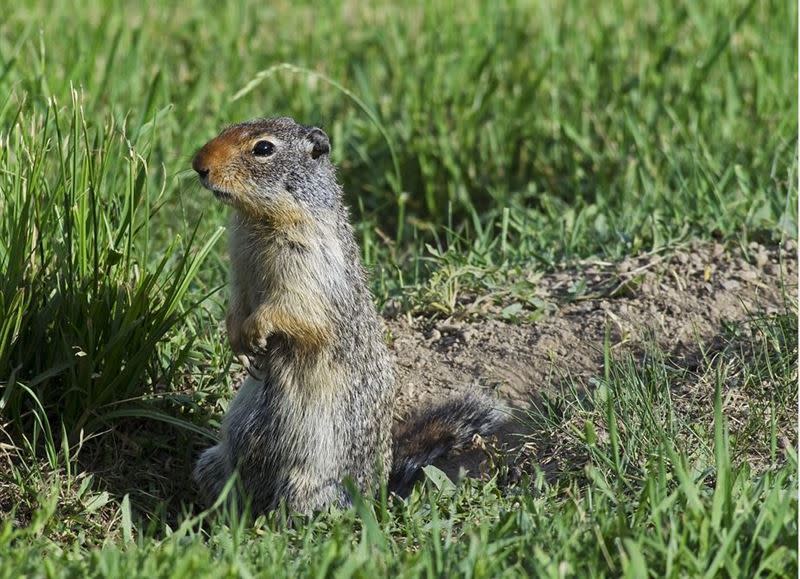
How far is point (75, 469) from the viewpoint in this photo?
421cm

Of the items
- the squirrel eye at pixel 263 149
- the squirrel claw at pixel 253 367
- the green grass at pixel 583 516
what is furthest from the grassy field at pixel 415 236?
the squirrel eye at pixel 263 149

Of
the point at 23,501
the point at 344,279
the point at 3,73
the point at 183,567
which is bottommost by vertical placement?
the point at 23,501

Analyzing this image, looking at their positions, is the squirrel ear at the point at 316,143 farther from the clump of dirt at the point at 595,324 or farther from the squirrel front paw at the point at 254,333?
the clump of dirt at the point at 595,324

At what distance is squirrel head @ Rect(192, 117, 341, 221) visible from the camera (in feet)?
12.8

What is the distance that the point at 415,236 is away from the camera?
586cm

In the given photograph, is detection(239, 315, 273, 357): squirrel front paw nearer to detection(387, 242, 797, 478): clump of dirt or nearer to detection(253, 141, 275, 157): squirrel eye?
detection(253, 141, 275, 157): squirrel eye

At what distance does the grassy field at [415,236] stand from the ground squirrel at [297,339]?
197mm

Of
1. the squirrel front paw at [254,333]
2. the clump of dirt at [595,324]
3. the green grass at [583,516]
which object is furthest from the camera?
the clump of dirt at [595,324]

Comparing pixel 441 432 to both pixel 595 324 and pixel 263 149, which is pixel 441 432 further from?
pixel 263 149

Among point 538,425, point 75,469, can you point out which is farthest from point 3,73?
point 538,425

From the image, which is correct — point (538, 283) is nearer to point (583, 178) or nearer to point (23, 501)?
point (583, 178)

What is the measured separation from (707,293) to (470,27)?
8.14 feet

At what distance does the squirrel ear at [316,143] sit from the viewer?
415 cm

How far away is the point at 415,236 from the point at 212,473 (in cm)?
198
